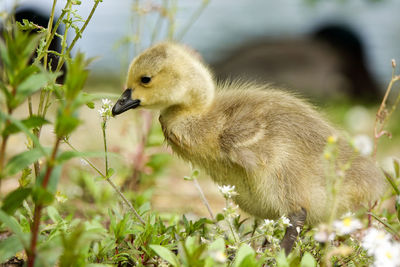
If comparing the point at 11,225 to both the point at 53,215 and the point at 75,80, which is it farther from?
the point at 53,215

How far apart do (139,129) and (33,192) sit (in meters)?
2.32

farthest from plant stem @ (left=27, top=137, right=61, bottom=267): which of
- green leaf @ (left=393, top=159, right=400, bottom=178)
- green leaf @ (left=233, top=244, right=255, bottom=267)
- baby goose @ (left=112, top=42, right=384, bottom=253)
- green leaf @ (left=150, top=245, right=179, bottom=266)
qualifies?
green leaf @ (left=393, top=159, right=400, bottom=178)

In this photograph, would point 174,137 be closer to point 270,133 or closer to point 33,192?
point 270,133

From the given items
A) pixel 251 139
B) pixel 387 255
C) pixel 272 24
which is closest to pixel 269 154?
pixel 251 139

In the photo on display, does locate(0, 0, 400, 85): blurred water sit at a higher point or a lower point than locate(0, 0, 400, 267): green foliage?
lower

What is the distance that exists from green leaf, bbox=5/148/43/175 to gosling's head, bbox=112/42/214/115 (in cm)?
101

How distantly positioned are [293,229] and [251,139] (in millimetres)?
432

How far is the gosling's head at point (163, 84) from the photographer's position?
2.62 m

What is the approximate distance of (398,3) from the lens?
1053cm

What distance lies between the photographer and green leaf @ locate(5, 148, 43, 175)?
158 centimetres

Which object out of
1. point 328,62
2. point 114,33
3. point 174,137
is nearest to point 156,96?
point 174,137

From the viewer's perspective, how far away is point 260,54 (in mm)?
8641

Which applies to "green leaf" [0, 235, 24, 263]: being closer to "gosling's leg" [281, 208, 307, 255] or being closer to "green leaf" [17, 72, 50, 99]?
"green leaf" [17, 72, 50, 99]

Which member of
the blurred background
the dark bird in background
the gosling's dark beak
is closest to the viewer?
the gosling's dark beak
